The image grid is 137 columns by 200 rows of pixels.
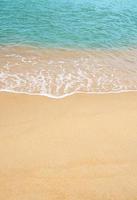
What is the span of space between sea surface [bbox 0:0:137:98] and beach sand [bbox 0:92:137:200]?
0.74 meters

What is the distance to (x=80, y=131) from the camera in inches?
225

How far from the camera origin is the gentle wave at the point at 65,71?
7398mm

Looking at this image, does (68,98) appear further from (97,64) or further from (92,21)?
(92,21)

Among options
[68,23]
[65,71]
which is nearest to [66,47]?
[65,71]

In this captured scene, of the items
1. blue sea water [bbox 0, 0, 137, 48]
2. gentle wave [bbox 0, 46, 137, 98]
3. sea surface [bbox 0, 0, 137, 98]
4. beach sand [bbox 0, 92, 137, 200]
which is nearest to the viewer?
beach sand [bbox 0, 92, 137, 200]

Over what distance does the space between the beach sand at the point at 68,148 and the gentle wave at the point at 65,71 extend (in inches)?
21.0

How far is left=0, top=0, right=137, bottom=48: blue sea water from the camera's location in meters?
10.7

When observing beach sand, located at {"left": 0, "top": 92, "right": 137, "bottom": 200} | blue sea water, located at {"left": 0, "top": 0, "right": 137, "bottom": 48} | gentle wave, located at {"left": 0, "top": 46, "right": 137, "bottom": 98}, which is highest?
beach sand, located at {"left": 0, "top": 92, "right": 137, "bottom": 200}

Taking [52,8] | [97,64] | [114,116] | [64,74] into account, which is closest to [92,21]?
[52,8]

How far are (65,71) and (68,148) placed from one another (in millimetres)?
3381

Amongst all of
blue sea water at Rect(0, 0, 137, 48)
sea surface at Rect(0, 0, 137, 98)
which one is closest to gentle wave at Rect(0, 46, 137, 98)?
sea surface at Rect(0, 0, 137, 98)

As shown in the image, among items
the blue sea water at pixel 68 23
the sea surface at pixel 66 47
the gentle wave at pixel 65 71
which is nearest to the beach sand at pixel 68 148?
the gentle wave at pixel 65 71

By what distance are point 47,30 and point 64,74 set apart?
12.5 feet

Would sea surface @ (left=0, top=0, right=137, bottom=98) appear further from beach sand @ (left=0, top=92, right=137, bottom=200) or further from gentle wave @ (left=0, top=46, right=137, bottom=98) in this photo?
beach sand @ (left=0, top=92, right=137, bottom=200)
